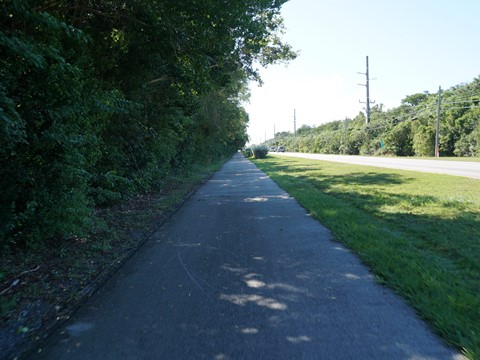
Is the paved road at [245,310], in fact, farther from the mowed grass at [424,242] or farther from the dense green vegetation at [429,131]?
the dense green vegetation at [429,131]

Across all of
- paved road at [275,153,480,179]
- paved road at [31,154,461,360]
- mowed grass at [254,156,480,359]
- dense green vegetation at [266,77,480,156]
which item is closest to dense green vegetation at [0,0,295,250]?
paved road at [31,154,461,360]

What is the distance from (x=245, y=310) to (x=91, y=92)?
4.75 m

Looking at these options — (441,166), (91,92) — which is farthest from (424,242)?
(441,166)

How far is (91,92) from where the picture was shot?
20.1ft

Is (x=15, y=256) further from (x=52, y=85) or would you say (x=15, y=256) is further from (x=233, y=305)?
(x=233, y=305)

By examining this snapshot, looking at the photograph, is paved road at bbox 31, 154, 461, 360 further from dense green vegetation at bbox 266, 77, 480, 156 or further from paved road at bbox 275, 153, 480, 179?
dense green vegetation at bbox 266, 77, 480, 156

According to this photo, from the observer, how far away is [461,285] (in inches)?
150

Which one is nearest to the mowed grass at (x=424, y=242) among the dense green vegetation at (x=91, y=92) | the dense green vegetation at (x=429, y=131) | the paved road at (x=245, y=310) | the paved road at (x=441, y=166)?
the paved road at (x=245, y=310)

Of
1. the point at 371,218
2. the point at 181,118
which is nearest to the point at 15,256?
the point at 371,218

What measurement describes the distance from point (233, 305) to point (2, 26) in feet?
13.9

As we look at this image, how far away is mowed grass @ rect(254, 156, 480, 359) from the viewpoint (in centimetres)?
321

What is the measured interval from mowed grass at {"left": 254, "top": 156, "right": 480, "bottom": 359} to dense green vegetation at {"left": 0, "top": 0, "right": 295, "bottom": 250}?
4.42 meters

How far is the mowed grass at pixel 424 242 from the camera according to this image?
3.21m

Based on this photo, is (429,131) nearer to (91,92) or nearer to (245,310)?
(91,92)
